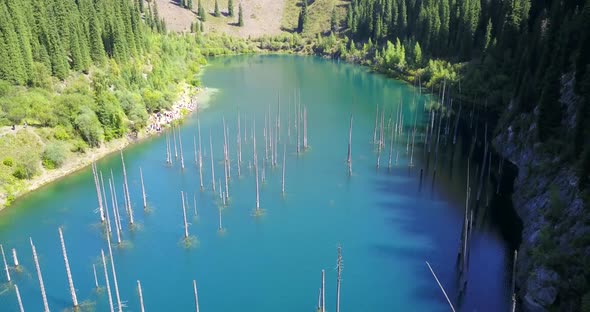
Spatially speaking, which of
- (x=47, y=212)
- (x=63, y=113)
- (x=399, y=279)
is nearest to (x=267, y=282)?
(x=399, y=279)

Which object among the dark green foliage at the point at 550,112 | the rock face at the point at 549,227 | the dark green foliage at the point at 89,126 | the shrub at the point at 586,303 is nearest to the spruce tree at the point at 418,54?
the rock face at the point at 549,227

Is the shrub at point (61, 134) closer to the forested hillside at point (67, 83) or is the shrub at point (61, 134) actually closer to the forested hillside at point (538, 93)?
the forested hillside at point (67, 83)

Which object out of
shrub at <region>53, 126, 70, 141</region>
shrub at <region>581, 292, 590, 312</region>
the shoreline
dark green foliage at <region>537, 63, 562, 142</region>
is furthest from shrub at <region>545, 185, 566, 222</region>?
shrub at <region>53, 126, 70, 141</region>

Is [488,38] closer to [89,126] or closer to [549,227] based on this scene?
[549,227]

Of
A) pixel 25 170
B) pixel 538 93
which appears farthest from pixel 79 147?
pixel 538 93

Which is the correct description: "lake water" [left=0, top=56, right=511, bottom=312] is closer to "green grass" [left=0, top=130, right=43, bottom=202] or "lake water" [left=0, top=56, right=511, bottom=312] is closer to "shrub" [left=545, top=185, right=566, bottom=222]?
"green grass" [left=0, top=130, right=43, bottom=202]

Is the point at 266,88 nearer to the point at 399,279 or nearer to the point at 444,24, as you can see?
the point at 444,24
